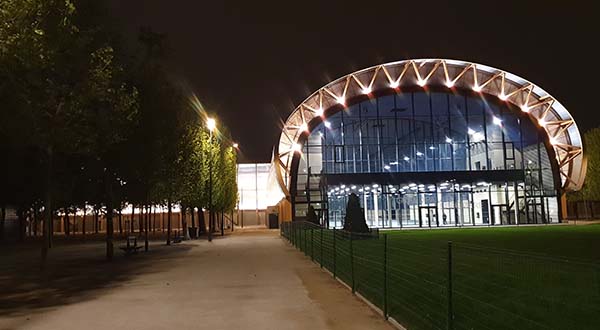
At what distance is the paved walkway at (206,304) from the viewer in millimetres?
9547

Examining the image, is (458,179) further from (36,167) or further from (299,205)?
(36,167)

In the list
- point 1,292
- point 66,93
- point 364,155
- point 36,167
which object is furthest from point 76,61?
point 364,155

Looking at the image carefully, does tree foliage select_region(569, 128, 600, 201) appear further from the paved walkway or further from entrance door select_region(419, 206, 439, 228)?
the paved walkway

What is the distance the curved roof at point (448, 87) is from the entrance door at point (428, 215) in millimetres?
13081

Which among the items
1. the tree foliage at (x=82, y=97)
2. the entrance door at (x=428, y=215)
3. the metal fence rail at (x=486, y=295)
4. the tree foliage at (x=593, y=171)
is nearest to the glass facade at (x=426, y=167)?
the entrance door at (x=428, y=215)

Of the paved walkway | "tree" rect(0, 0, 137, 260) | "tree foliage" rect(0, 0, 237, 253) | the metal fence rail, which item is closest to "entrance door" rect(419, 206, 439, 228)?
"tree foliage" rect(0, 0, 237, 253)

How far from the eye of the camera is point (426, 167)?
54.6 m

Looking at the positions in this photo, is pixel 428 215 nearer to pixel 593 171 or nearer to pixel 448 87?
pixel 448 87

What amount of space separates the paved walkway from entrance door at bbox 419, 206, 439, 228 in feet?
124

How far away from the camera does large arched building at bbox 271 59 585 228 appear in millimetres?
54469

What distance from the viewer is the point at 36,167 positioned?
34.0 metres

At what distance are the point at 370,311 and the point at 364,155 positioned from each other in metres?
45.5

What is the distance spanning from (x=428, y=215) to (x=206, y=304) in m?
44.8

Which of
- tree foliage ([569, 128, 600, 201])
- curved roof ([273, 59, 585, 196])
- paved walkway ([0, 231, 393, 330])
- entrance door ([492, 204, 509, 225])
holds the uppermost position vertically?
curved roof ([273, 59, 585, 196])
